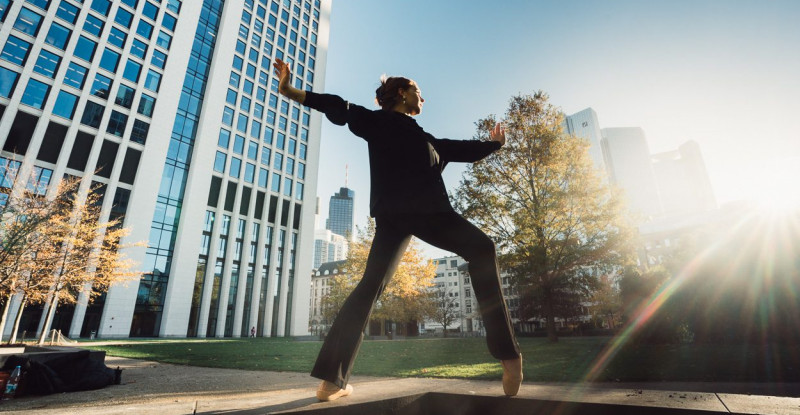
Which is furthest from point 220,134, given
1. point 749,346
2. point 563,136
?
point 749,346

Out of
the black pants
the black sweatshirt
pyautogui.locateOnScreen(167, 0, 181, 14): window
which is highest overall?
pyautogui.locateOnScreen(167, 0, 181, 14): window

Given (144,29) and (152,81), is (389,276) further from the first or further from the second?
(144,29)

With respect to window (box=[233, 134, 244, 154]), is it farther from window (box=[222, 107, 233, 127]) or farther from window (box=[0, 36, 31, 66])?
window (box=[0, 36, 31, 66])

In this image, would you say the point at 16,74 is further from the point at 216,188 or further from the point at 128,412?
the point at 128,412

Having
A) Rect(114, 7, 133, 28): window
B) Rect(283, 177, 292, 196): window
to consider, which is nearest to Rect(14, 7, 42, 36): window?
Rect(114, 7, 133, 28): window

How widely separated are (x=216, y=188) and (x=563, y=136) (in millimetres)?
32941

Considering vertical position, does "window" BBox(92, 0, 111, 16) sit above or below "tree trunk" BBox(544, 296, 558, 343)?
above

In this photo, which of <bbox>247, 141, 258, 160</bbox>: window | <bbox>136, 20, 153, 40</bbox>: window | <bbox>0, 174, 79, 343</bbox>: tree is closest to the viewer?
<bbox>0, 174, 79, 343</bbox>: tree

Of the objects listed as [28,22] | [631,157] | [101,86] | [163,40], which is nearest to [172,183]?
[101,86]

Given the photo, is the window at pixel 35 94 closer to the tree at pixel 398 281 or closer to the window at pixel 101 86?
the window at pixel 101 86

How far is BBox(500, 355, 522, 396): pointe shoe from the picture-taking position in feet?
6.59

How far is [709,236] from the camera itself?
12.0m

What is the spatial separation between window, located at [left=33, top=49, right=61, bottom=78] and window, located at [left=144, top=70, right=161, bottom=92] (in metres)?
5.77

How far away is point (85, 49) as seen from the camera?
28469 mm
